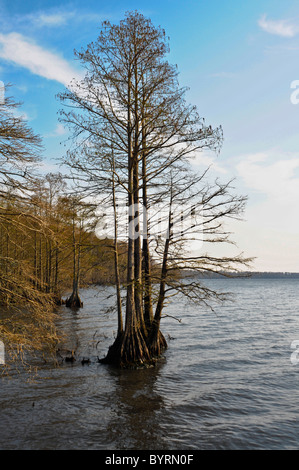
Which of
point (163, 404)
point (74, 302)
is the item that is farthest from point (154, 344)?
point (74, 302)

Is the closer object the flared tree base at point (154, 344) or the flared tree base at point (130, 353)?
the flared tree base at point (130, 353)

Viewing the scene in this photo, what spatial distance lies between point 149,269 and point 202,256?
106 inches

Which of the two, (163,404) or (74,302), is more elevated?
(74,302)

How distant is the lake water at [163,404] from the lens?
28.7 ft

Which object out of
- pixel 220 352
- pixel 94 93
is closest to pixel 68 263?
pixel 220 352

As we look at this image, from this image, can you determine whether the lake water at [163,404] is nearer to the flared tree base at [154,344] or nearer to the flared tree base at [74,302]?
the flared tree base at [154,344]

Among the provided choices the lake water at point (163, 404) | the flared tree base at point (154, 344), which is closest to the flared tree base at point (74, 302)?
the lake water at point (163, 404)

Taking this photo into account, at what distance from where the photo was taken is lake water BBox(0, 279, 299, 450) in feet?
28.7

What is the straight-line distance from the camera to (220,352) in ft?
60.9

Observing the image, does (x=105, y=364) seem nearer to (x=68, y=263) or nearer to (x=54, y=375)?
(x=54, y=375)

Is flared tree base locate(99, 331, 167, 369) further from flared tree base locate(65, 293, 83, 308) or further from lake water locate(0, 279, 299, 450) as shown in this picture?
flared tree base locate(65, 293, 83, 308)

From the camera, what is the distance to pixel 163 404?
11055 mm

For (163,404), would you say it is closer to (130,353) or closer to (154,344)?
(130,353)
